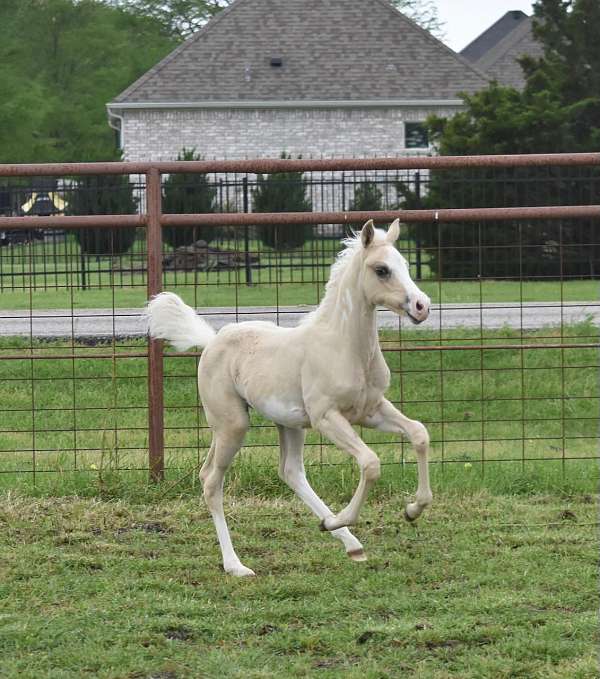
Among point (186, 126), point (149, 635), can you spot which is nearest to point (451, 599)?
→ point (149, 635)

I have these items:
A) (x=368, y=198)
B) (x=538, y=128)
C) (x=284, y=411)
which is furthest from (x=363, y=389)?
(x=538, y=128)

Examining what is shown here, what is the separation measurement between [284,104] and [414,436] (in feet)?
95.1

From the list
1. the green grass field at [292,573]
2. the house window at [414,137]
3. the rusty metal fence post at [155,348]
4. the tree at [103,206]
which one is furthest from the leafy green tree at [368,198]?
the house window at [414,137]

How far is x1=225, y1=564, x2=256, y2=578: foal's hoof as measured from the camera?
6.08 m

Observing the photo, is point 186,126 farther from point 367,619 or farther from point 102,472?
point 367,619

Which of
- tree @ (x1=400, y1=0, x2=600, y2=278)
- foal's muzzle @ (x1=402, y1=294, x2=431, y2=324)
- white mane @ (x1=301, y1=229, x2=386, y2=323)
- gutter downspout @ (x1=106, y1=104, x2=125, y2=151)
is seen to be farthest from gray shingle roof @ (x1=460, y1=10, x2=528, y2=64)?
foal's muzzle @ (x1=402, y1=294, x2=431, y2=324)

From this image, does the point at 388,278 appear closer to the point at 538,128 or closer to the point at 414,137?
the point at 538,128

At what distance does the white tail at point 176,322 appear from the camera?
22.1 ft

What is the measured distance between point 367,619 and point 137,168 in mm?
3643

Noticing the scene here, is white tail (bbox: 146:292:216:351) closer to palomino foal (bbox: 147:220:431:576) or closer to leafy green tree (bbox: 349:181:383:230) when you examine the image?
palomino foal (bbox: 147:220:431:576)

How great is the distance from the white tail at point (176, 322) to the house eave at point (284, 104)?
27.6 m

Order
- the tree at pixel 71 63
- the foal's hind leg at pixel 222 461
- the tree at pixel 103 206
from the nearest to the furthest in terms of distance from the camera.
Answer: the foal's hind leg at pixel 222 461 < the tree at pixel 103 206 < the tree at pixel 71 63

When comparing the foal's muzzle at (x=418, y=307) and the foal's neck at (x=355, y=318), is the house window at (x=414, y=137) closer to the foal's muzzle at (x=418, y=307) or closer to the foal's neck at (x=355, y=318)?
the foal's neck at (x=355, y=318)

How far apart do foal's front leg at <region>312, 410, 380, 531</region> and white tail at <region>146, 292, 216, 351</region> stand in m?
1.12
